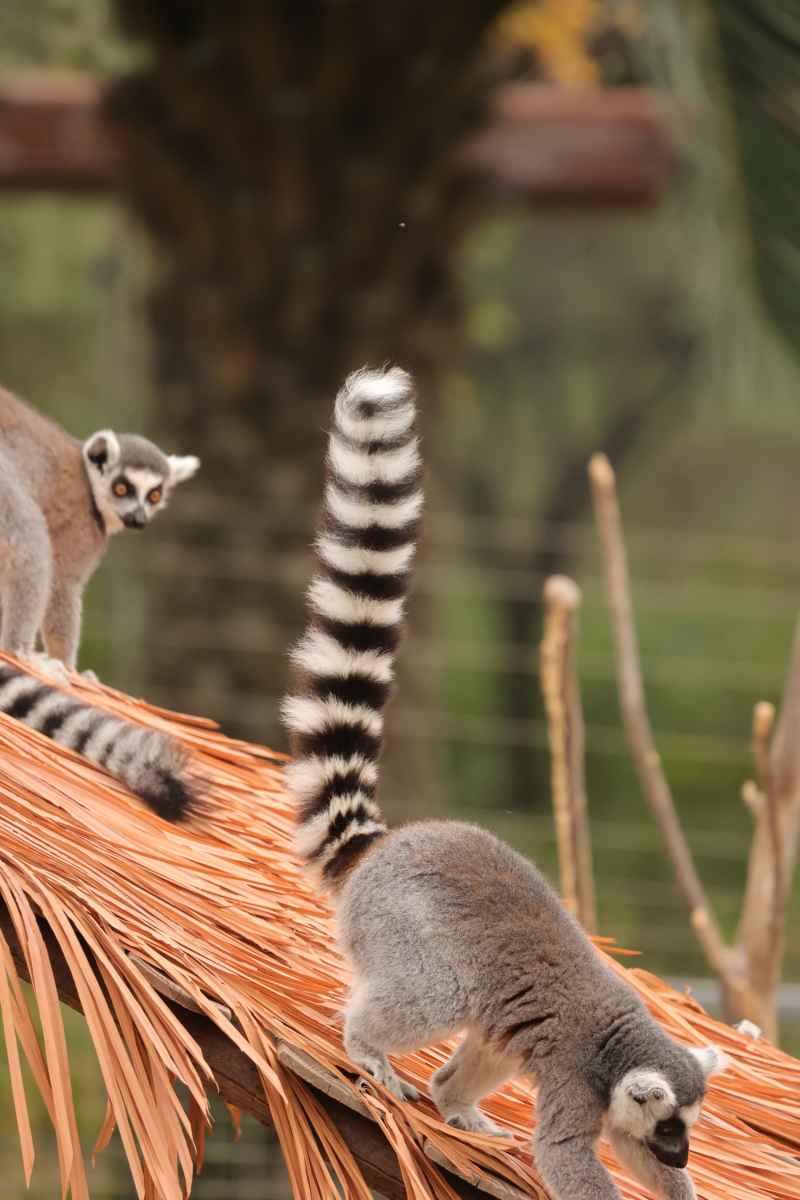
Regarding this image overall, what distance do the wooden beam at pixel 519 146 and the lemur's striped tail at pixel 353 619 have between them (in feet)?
9.49

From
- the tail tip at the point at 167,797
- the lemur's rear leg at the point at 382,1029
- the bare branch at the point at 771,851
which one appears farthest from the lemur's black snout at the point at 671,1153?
the bare branch at the point at 771,851

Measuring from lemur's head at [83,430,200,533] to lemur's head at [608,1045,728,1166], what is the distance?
5.57 feet

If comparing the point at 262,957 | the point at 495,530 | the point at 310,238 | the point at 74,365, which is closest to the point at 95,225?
the point at 74,365

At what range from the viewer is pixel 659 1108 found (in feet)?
6.25

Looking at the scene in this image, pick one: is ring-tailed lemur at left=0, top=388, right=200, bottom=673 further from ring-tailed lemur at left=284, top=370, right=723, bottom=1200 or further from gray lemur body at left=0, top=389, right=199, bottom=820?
ring-tailed lemur at left=284, top=370, right=723, bottom=1200

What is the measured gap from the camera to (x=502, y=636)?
1248 cm

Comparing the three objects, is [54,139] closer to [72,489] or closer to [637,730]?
[72,489]

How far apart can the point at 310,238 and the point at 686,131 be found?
46.8 inches

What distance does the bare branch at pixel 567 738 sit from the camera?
320 centimetres

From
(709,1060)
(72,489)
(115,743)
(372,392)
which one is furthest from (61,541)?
(709,1060)

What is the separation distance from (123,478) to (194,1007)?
5.17 ft

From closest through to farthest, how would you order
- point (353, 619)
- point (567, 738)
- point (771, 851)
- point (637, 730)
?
1. point (353, 619)
2. point (771, 851)
3. point (637, 730)
4. point (567, 738)

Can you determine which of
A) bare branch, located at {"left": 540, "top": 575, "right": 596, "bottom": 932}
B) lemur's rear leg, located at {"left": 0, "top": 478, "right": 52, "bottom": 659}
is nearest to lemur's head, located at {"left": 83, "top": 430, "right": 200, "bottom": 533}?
lemur's rear leg, located at {"left": 0, "top": 478, "right": 52, "bottom": 659}

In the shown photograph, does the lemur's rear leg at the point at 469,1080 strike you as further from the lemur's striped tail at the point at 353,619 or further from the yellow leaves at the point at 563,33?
the yellow leaves at the point at 563,33
